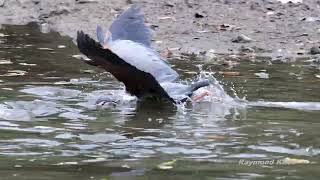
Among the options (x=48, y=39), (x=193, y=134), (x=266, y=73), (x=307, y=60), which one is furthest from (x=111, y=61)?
(x=48, y=39)

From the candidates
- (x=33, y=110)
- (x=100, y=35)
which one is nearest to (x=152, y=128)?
(x=33, y=110)

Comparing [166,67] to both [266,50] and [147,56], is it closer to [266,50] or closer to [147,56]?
[147,56]

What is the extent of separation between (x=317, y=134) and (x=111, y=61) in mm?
1422

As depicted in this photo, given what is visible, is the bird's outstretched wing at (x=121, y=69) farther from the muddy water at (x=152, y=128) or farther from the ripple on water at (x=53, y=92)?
the ripple on water at (x=53, y=92)

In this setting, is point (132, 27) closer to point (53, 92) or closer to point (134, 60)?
point (134, 60)

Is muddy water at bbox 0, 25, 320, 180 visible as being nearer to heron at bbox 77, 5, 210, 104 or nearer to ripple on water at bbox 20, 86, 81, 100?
ripple on water at bbox 20, 86, 81, 100

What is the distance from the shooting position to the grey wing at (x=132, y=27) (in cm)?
562

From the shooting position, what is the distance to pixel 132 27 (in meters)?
5.71

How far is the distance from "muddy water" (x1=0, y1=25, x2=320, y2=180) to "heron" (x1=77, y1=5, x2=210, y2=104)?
126 millimetres

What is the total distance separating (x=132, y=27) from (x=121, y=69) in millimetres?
749

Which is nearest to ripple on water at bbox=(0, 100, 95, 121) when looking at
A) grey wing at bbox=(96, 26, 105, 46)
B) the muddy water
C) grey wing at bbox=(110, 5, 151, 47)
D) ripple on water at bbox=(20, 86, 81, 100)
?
the muddy water

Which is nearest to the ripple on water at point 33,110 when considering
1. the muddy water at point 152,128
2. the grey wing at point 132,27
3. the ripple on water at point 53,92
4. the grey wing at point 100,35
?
the muddy water at point 152,128

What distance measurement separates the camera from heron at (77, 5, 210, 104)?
4871 mm

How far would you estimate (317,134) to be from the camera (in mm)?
4328
